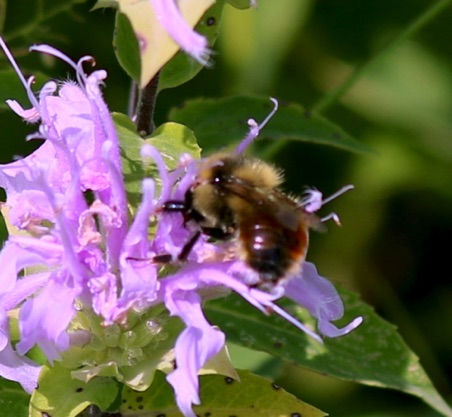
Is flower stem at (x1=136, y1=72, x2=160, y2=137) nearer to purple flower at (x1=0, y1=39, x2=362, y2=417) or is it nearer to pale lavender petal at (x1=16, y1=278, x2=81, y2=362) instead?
purple flower at (x1=0, y1=39, x2=362, y2=417)

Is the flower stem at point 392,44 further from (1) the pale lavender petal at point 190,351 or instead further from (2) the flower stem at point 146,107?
(1) the pale lavender petal at point 190,351

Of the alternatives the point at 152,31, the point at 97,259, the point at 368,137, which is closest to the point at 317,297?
the point at 97,259

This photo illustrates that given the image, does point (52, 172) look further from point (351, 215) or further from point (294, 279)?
point (351, 215)

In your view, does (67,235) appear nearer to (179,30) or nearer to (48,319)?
(48,319)

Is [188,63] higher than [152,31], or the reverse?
[152,31]

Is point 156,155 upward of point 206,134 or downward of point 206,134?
upward

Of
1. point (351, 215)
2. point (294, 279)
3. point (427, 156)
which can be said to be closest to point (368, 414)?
point (351, 215)
